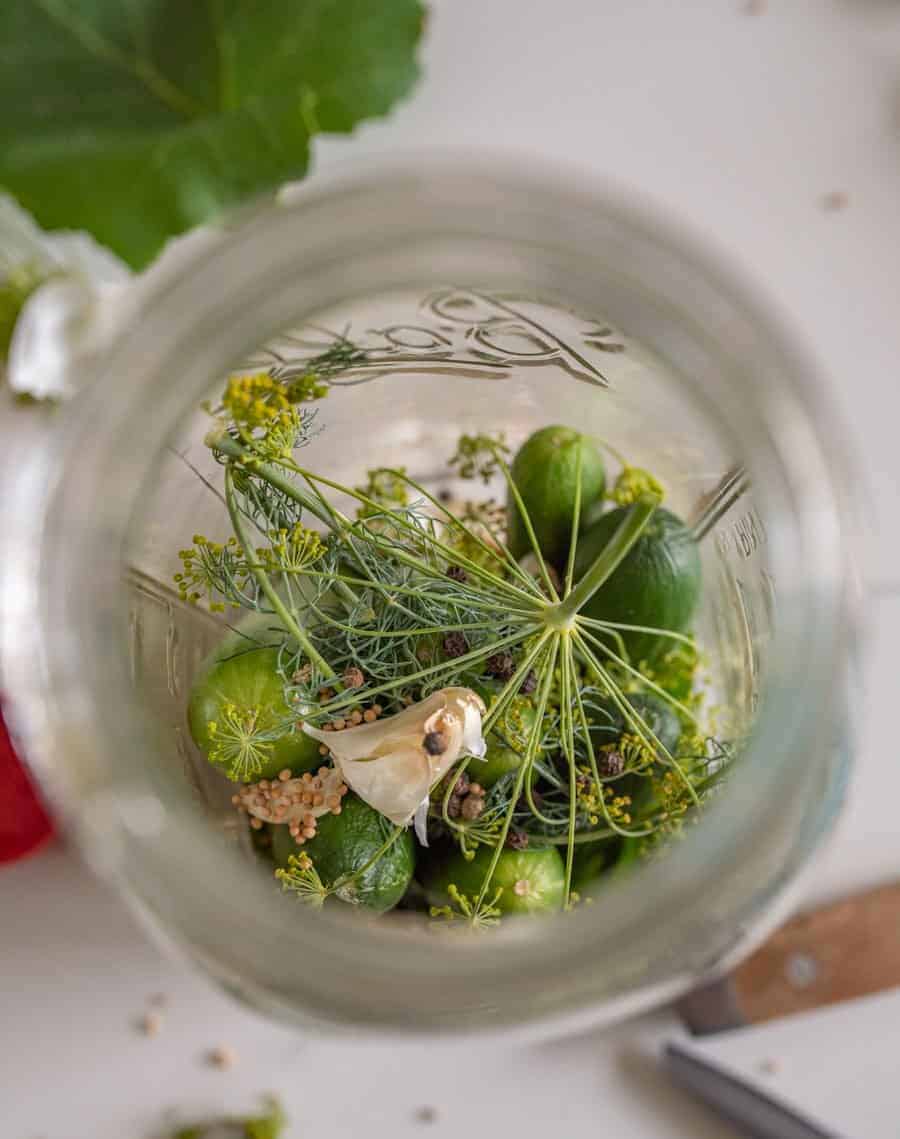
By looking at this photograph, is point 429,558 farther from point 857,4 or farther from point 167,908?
point 857,4

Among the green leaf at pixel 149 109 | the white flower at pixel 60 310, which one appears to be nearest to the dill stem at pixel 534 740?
the green leaf at pixel 149 109

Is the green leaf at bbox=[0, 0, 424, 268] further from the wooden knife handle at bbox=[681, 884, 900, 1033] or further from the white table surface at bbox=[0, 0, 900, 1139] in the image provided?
the wooden knife handle at bbox=[681, 884, 900, 1033]

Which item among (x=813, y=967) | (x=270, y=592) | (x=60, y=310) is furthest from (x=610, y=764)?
(x=60, y=310)

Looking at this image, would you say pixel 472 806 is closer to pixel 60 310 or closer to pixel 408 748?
pixel 408 748

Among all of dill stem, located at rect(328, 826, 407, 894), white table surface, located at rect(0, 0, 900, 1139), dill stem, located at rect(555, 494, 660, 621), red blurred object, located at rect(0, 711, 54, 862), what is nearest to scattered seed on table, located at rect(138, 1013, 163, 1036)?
white table surface, located at rect(0, 0, 900, 1139)

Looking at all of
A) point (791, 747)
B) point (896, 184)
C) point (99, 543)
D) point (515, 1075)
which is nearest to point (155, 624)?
point (99, 543)
